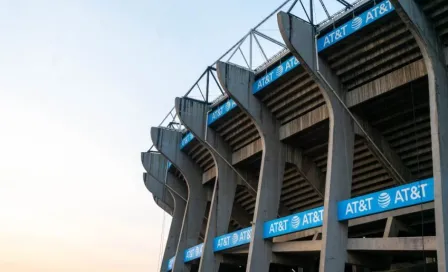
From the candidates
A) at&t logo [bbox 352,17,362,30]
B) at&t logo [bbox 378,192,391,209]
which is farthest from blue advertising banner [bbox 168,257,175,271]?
at&t logo [bbox 352,17,362,30]

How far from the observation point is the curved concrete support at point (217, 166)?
27797 mm

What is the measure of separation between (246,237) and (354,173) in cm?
628

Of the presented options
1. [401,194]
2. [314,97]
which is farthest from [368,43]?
[401,194]

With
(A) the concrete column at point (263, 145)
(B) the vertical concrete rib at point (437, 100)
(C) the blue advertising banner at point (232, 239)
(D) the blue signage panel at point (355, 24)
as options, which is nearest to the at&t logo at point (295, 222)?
(A) the concrete column at point (263, 145)

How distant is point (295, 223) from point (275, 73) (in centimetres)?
Result: 719

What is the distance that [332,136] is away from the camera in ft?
64.4

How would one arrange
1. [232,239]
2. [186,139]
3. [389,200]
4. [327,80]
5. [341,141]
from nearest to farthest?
[389,200], [341,141], [327,80], [232,239], [186,139]

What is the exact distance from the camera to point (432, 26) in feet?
57.8

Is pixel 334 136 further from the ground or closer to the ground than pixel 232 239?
further from the ground

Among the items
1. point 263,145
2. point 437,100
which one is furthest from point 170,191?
point 437,100

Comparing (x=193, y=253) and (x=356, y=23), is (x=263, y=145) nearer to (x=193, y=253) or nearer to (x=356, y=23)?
(x=356, y=23)

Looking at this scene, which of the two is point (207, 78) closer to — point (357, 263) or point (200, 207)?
point (200, 207)

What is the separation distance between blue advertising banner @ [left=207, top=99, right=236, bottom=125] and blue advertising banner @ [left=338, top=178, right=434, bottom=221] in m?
9.74

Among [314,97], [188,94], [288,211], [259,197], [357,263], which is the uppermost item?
[188,94]
